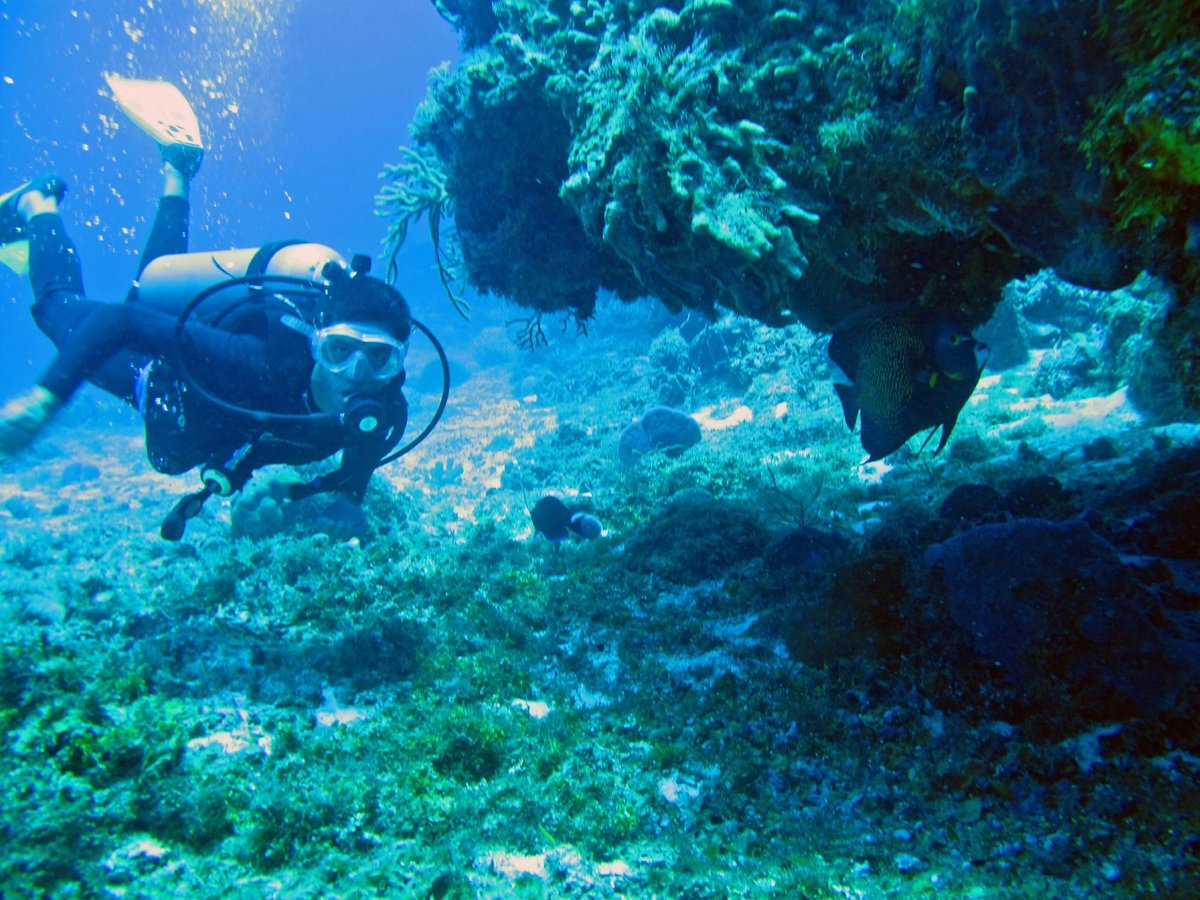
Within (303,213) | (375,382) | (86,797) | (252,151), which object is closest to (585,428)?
(375,382)

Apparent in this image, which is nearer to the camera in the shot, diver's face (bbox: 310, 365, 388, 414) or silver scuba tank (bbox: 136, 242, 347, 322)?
diver's face (bbox: 310, 365, 388, 414)

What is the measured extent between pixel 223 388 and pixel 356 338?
1.37 m

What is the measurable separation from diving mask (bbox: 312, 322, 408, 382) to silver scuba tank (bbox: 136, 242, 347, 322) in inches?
48.3

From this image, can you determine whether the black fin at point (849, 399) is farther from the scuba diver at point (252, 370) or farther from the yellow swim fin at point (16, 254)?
the yellow swim fin at point (16, 254)

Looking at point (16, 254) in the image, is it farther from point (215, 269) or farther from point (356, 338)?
point (356, 338)

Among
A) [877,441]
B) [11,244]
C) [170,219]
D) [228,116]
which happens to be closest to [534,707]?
[877,441]

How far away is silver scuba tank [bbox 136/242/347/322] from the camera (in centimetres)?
590

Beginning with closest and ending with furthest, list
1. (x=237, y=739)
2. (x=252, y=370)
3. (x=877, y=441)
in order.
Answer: (x=237, y=739) < (x=877, y=441) < (x=252, y=370)

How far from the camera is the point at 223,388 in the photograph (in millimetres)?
5145

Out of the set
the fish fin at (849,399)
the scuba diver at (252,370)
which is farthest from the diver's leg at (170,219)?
the fish fin at (849,399)

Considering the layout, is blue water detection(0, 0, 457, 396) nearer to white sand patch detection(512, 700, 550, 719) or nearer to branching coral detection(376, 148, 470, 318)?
branching coral detection(376, 148, 470, 318)

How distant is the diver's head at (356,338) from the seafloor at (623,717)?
195 centimetres

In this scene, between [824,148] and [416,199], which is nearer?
[824,148]

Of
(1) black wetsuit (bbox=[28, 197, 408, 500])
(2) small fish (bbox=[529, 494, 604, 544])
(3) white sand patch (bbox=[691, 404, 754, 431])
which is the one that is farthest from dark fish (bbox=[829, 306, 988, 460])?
(3) white sand patch (bbox=[691, 404, 754, 431])
